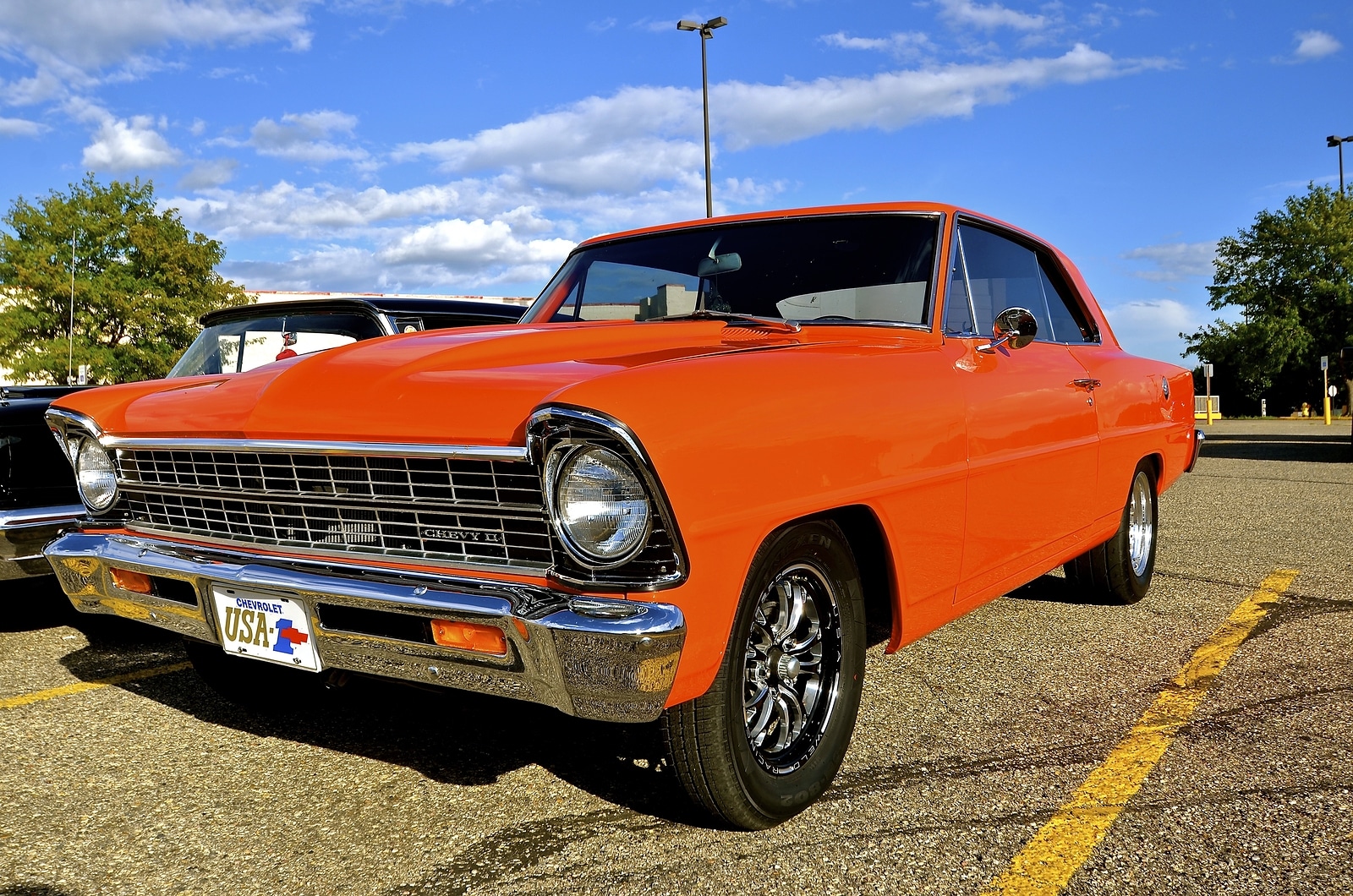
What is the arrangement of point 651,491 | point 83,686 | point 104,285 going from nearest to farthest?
point 651,491 → point 83,686 → point 104,285

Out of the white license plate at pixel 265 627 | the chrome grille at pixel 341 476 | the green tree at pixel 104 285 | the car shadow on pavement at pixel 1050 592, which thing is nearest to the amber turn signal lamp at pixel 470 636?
the chrome grille at pixel 341 476

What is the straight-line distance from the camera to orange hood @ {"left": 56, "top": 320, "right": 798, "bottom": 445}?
2.35 m

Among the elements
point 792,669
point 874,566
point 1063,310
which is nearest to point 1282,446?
point 1063,310

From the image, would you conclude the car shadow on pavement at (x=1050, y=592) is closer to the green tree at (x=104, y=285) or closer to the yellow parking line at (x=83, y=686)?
the yellow parking line at (x=83, y=686)

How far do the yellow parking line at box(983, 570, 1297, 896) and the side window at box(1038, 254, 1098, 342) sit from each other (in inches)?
55.3

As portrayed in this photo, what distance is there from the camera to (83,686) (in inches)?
156

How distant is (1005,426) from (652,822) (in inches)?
67.2

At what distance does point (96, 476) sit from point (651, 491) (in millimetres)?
2070

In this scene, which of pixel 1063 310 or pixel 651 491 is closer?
pixel 651 491

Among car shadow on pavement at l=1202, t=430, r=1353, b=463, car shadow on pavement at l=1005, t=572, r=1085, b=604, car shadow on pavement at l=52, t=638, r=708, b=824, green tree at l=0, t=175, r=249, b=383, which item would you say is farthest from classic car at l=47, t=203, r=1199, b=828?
green tree at l=0, t=175, r=249, b=383

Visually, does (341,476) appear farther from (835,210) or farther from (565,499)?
(835,210)

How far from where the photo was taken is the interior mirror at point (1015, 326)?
3.54 m

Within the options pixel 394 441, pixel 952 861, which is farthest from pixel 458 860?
pixel 952 861

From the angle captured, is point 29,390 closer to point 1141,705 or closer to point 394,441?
point 394,441
